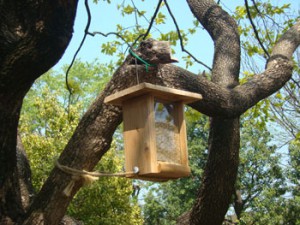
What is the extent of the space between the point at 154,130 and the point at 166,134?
0.18 meters

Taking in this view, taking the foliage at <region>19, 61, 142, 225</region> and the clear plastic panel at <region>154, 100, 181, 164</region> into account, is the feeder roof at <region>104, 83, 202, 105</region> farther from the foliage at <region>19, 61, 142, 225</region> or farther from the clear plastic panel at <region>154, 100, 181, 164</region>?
the foliage at <region>19, 61, 142, 225</region>

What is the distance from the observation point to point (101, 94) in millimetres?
3457

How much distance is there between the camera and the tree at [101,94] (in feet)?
8.80

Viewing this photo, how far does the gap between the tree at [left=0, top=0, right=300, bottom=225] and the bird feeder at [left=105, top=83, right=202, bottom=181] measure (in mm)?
308

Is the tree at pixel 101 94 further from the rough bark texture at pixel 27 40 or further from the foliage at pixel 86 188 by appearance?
the foliage at pixel 86 188

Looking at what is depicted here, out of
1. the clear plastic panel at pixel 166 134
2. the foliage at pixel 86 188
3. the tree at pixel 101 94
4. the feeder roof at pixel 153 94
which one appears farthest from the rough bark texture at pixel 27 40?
the foliage at pixel 86 188

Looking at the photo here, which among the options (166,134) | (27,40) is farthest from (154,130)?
(27,40)

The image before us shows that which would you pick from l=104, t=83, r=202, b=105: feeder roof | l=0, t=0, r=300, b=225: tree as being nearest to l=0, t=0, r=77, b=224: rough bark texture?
l=0, t=0, r=300, b=225: tree

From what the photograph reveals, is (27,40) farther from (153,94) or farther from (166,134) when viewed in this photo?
(166,134)

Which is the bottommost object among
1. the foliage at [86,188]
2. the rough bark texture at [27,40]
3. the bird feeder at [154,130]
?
the bird feeder at [154,130]

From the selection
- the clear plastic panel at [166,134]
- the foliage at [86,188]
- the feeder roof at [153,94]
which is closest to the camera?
the feeder roof at [153,94]

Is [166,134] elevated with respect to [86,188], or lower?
lower

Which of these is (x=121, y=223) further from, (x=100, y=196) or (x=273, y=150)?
(x=273, y=150)

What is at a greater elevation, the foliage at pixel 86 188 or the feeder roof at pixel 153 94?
the foliage at pixel 86 188
